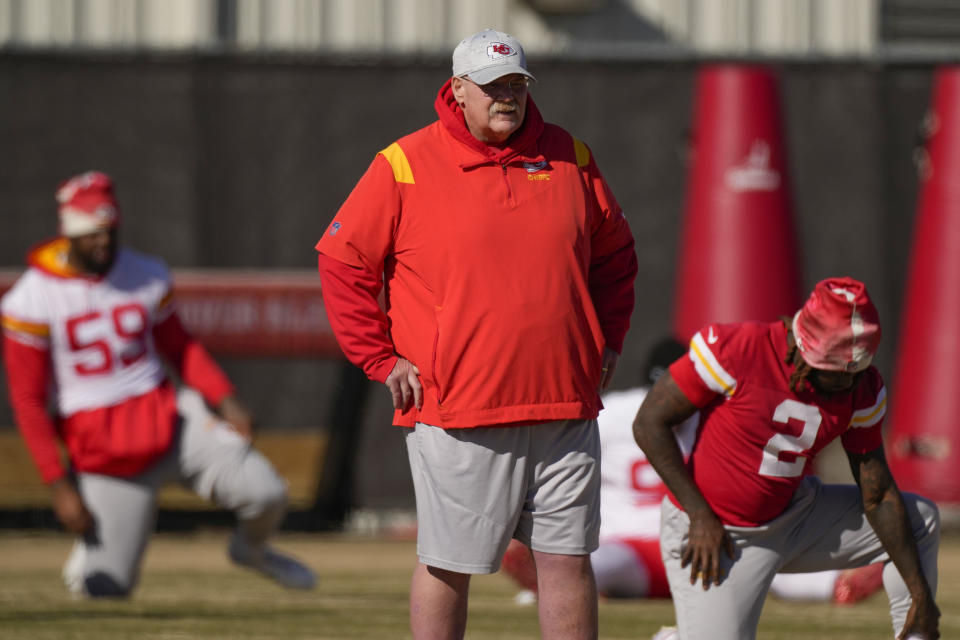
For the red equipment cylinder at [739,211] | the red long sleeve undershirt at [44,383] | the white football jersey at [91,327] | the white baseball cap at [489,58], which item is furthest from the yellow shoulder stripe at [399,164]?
the red equipment cylinder at [739,211]

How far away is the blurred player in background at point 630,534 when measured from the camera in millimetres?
6504

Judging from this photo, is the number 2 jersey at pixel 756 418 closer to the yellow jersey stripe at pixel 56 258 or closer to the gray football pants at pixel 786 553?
the gray football pants at pixel 786 553

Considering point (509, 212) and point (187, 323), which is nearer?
point (509, 212)

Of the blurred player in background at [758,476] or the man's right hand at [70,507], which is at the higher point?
the blurred player in background at [758,476]

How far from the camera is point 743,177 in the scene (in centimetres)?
1021

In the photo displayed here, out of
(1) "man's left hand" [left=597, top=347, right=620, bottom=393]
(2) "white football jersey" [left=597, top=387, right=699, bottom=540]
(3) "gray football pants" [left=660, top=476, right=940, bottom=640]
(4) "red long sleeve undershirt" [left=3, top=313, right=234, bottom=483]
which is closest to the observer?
(1) "man's left hand" [left=597, top=347, right=620, bottom=393]

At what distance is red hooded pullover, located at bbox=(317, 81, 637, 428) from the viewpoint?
3.79 meters

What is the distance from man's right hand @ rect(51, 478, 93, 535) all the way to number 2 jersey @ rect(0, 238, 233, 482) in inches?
2.8

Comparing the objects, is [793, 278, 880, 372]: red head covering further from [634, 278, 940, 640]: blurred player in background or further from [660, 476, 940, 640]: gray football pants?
[660, 476, 940, 640]: gray football pants

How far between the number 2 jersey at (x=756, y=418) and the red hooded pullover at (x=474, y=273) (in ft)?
1.54

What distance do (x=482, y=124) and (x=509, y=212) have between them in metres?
0.24

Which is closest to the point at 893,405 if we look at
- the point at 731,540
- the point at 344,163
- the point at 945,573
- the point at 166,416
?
the point at 945,573

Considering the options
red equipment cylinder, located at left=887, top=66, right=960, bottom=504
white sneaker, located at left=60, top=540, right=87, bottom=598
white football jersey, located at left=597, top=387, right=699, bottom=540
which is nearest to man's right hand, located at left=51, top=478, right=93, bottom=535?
white sneaker, located at left=60, top=540, right=87, bottom=598

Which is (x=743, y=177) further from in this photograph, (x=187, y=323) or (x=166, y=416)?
(x=166, y=416)
